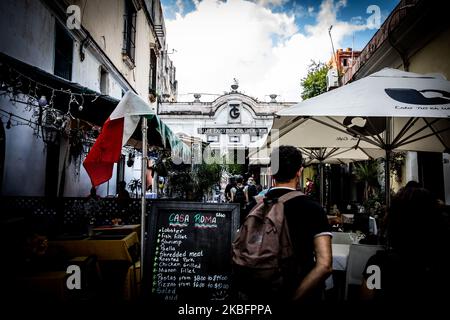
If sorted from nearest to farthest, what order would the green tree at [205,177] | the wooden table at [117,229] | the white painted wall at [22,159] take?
the wooden table at [117,229], the white painted wall at [22,159], the green tree at [205,177]

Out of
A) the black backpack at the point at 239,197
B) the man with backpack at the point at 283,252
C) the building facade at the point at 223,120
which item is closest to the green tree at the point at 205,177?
the black backpack at the point at 239,197

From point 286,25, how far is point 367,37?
5033 millimetres

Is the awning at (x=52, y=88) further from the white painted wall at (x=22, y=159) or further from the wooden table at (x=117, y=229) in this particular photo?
the wooden table at (x=117, y=229)

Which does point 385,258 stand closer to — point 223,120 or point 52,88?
point 52,88

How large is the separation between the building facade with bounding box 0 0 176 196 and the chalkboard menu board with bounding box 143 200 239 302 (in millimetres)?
2588

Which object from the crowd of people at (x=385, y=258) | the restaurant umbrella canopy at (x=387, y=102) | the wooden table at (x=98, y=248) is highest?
the restaurant umbrella canopy at (x=387, y=102)

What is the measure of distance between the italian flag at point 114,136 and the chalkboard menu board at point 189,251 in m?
0.84

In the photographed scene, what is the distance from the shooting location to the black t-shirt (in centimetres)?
203

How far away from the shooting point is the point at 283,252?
1933 millimetres

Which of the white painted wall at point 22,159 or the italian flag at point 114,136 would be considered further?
the white painted wall at point 22,159

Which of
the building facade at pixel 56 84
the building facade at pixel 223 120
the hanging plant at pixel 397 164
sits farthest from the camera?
the building facade at pixel 223 120

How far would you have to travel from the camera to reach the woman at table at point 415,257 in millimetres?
1986

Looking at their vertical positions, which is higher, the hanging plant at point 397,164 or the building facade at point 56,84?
the building facade at point 56,84

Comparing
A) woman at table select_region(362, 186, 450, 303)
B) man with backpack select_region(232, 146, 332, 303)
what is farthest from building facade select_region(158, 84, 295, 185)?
man with backpack select_region(232, 146, 332, 303)
